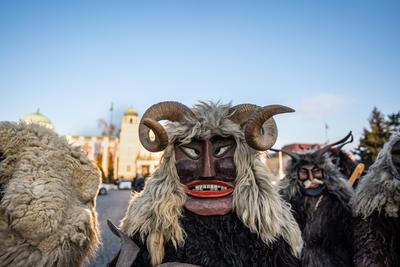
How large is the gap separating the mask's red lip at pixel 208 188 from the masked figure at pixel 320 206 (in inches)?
72.9

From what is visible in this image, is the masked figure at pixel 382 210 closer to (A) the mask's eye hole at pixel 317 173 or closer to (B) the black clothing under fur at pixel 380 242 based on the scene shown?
(B) the black clothing under fur at pixel 380 242

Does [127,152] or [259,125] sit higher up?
[259,125]

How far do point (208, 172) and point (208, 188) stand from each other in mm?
115

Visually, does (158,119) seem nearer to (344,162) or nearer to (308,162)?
(308,162)

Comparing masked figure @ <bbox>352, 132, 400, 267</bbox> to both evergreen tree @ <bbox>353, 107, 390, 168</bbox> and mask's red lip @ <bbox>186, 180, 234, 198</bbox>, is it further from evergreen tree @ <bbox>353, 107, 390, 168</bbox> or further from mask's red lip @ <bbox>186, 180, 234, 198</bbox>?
evergreen tree @ <bbox>353, 107, 390, 168</bbox>

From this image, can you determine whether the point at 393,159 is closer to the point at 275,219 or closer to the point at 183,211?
the point at 275,219

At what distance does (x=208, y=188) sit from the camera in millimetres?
2225

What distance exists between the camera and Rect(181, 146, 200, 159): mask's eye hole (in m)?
2.30

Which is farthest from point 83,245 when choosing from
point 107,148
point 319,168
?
point 107,148

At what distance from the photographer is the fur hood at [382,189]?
8.13 ft

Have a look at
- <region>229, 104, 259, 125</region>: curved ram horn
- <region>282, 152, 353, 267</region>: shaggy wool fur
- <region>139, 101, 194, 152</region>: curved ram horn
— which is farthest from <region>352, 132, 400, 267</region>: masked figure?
<region>139, 101, 194, 152</region>: curved ram horn

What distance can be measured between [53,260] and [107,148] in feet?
254

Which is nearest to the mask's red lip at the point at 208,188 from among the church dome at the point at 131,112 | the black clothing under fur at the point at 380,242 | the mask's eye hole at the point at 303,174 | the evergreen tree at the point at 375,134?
the black clothing under fur at the point at 380,242

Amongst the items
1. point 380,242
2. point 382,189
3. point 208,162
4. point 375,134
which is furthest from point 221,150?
point 375,134
